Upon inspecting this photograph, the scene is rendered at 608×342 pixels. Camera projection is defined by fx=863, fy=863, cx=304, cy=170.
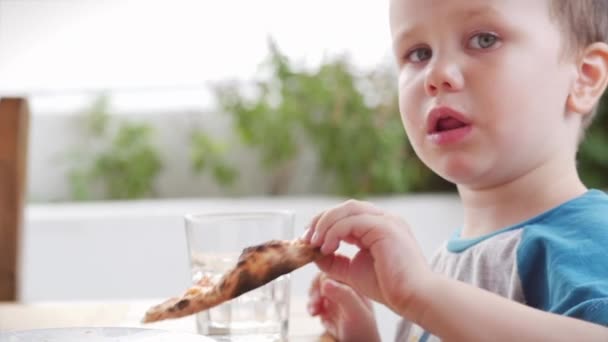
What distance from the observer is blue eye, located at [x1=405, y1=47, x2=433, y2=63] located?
856 mm

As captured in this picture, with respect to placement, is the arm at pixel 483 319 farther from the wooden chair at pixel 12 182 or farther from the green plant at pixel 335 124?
the green plant at pixel 335 124

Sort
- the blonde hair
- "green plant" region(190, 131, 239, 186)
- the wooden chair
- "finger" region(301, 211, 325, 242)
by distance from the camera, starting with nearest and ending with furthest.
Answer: "finger" region(301, 211, 325, 242)
the blonde hair
the wooden chair
"green plant" region(190, 131, 239, 186)

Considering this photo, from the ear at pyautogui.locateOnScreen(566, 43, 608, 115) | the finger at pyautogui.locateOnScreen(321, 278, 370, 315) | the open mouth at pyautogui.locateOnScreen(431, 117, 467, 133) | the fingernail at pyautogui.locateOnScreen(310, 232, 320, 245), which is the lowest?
the finger at pyautogui.locateOnScreen(321, 278, 370, 315)

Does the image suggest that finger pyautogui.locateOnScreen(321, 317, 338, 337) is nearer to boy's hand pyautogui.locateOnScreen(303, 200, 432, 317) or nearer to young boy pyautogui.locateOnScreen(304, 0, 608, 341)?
young boy pyautogui.locateOnScreen(304, 0, 608, 341)

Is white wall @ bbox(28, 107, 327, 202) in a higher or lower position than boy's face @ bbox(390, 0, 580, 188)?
lower

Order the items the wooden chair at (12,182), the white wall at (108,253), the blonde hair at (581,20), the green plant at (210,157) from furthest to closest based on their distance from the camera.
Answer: the green plant at (210,157)
the white wall at (108,253)
the wooden chair at (12,182)
the blonde hair at (581,20)

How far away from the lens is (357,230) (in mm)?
712

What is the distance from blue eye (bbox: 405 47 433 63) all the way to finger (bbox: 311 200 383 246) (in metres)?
0.20

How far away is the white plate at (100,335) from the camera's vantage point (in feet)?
2.03

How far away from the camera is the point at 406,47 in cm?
86

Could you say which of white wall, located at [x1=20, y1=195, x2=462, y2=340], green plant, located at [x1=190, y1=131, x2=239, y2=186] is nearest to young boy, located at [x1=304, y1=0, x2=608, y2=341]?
white wall, located at [x1=20, y1=195, x2=462, y2=340]

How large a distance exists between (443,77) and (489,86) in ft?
0.14

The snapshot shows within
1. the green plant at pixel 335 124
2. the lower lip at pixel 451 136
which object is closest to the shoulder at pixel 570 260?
the lower lip at pixel 451 136

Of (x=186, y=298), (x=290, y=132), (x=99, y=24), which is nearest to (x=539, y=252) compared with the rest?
(x=186, y=298)
